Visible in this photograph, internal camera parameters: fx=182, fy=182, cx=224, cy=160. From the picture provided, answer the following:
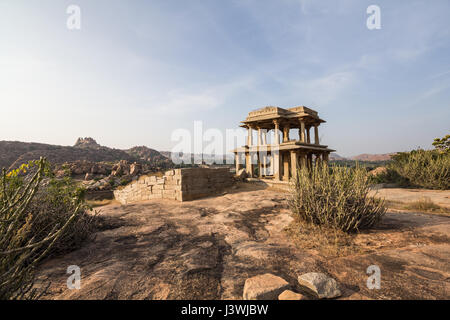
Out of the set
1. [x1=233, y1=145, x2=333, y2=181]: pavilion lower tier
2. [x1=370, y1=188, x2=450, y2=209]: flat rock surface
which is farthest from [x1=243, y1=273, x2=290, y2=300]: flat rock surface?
[x1=233, y1=145, x2=333, y2=181]: pavilion lower tier

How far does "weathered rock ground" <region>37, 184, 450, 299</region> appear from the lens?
187 cm

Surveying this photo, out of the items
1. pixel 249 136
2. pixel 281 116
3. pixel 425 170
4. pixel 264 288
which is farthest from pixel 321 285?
pixel 425 170

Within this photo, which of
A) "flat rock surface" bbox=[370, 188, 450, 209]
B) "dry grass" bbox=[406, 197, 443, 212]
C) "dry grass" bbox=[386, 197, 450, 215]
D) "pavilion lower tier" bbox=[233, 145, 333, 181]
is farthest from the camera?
"pavilion lower tier" bbox=[233, 145, 333, 181]

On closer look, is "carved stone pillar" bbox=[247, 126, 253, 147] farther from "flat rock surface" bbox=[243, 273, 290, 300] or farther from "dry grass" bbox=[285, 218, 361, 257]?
"flat rock surface" bbox=[243, 273, 290, 300]

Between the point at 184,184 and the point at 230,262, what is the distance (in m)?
6.08

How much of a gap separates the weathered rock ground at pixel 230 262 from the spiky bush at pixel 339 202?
12.2 inches

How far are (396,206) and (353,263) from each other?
18.8 feet

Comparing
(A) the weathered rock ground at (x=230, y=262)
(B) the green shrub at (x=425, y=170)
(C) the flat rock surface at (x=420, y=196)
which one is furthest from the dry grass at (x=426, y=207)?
(B) the green shrub at (x=425, y=170)

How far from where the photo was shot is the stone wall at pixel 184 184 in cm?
835

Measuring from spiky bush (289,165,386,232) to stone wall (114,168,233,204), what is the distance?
523cm

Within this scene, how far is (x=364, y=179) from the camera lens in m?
3.95

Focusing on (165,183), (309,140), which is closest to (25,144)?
(165,183)
